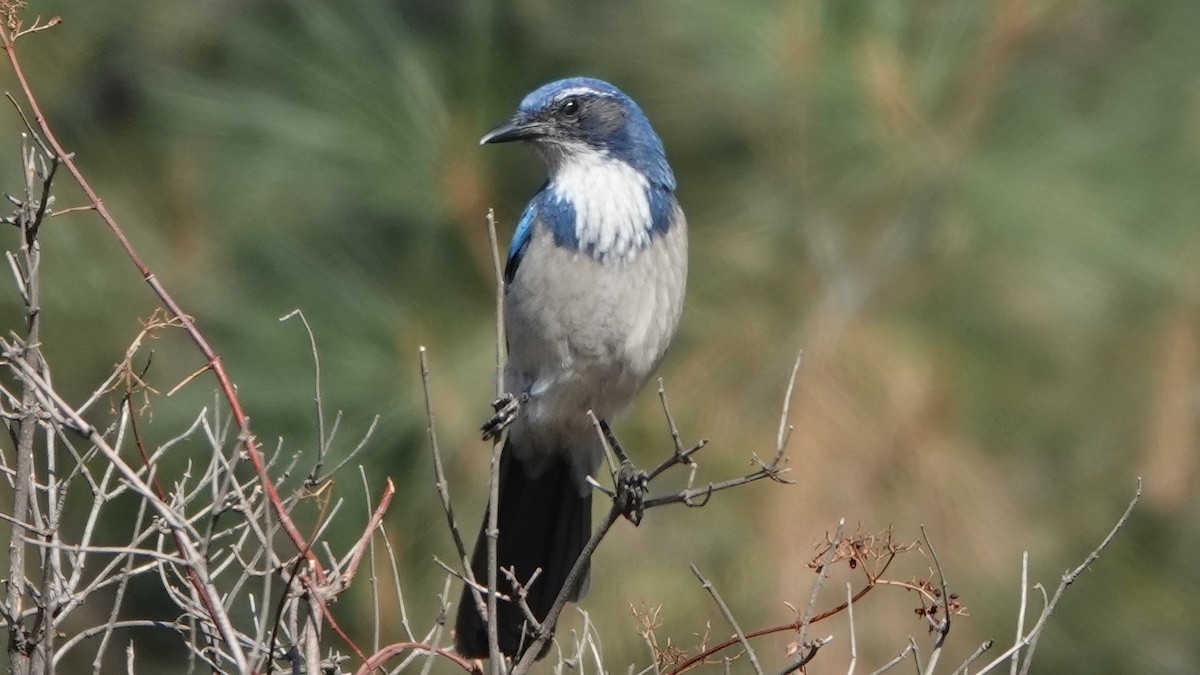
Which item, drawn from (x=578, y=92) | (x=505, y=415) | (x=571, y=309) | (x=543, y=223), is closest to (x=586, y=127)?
(x=578, y=92)

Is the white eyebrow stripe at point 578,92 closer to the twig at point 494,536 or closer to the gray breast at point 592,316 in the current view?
the gray breast at point 592,316

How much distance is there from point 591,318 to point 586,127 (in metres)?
0.54

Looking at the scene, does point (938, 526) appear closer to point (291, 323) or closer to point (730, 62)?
point (730, 62)

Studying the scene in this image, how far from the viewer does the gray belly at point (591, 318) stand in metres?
3.64

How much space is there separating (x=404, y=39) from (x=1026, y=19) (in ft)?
5.21

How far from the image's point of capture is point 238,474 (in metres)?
5.18

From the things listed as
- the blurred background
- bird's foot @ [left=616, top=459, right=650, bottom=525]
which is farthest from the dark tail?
bird's foot @ [left=616, top=459, right=650, bottom=525]

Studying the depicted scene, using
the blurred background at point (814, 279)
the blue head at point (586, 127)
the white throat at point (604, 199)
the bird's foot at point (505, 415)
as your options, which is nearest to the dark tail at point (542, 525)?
the blurred background at point (814, 279)

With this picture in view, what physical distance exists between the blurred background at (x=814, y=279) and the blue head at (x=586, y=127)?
0.93ft

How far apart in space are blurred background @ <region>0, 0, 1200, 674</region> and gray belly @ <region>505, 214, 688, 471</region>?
31 centimetres

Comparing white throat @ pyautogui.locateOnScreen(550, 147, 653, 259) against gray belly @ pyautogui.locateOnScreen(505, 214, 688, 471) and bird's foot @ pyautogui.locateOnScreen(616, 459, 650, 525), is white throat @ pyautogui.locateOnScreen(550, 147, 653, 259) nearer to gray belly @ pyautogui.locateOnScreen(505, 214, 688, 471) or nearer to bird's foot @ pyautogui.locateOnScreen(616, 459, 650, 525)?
gray belly @ pyautogui.locateOnScreen(505, 214, 688, 471)

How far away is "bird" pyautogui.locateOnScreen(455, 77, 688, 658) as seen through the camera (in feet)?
12.0

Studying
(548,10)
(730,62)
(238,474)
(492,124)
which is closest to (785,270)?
(730,62)

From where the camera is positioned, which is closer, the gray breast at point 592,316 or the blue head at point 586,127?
the gray breast at point 592,316
